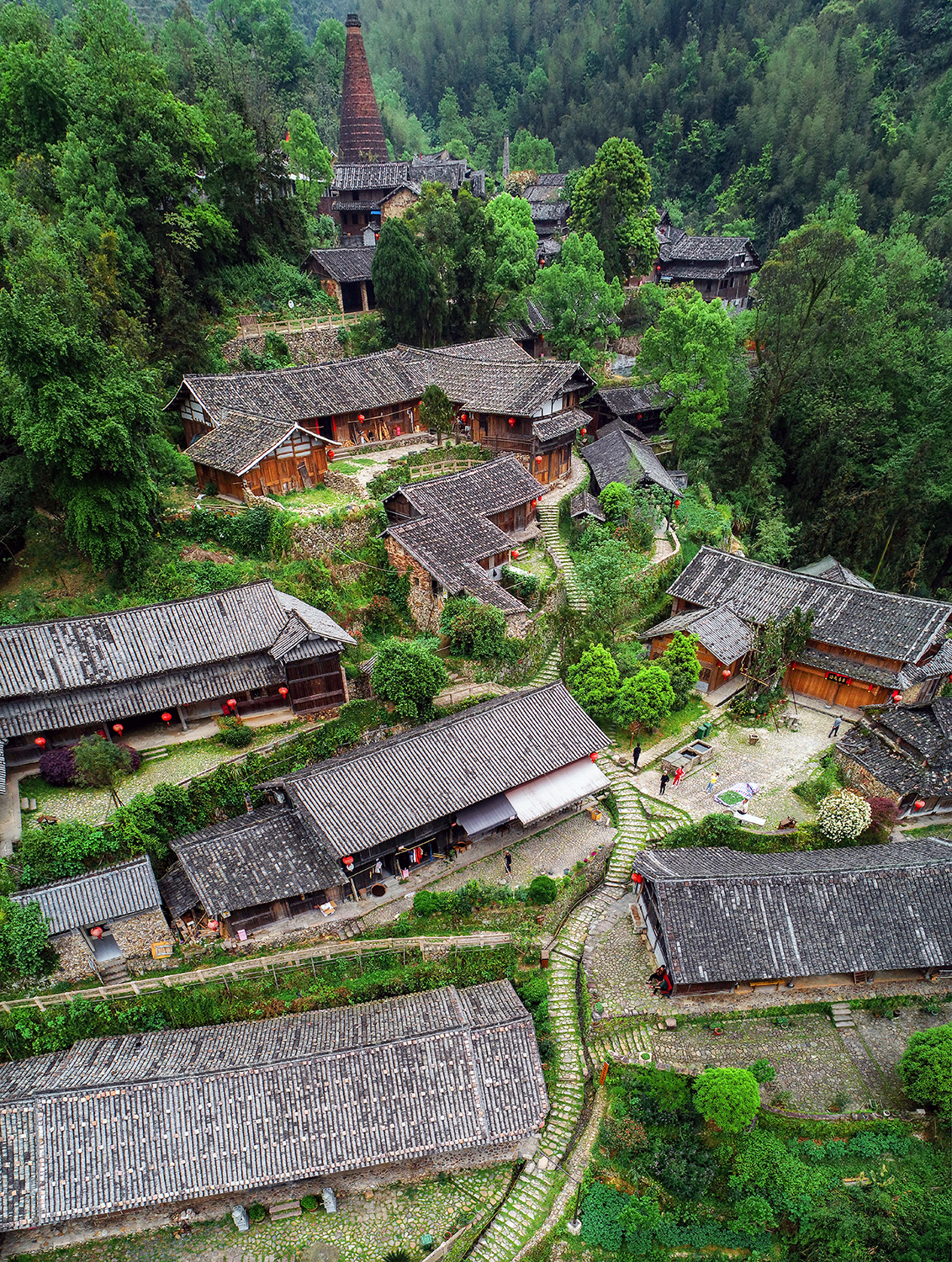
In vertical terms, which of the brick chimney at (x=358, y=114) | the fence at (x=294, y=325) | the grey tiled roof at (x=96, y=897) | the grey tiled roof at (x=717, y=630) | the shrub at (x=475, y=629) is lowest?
the grey tiled roof at (x=717, y=630)

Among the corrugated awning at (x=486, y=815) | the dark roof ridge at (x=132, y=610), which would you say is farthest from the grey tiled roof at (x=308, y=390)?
the corrugated awning at (x=486, y=815)

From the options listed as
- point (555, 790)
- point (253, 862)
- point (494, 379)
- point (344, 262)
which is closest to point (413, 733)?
point (555, 790)

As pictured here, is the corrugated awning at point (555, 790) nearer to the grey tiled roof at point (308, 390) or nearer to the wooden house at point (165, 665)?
the wooden house at point (165, 665)

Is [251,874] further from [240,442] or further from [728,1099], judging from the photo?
[240,442]

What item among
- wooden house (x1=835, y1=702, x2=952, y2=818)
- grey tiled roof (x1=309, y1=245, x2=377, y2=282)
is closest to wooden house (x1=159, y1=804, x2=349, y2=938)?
wooden house (x1=835, y1=702, x2=952, y2=818)

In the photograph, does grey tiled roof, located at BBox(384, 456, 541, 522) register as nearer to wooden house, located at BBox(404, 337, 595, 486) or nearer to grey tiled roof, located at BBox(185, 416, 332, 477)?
wooden house, located at BBox(404, 337, 595, 486)

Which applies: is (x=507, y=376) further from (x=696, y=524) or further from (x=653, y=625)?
(x=653, y=625)
